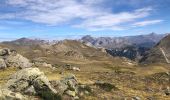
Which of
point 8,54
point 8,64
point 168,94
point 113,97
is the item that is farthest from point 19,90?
point 8,54

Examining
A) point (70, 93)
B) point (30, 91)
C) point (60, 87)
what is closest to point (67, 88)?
point (60, 87)

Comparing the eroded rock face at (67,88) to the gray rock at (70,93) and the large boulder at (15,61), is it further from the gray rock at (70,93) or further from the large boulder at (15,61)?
the large boulder at (15,61)

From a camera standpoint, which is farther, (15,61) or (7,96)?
(15,61)

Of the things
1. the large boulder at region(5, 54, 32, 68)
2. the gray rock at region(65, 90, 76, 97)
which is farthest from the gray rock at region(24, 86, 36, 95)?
the large boulder at region(5, 54, 32, 68)

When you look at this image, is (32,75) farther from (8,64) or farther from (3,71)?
Result: (8,64)

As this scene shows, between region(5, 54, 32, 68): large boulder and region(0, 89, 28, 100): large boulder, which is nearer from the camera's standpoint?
Result: region(0, 89, 28, 100): large boulder

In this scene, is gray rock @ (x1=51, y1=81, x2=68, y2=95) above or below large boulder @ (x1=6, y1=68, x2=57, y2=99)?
below

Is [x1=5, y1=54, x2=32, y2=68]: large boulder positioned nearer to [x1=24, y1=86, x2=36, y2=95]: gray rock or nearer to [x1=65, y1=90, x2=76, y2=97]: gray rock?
[x1=65, y1=90, x2=76, y2=97]: gray rock

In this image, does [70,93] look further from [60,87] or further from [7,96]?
[7,96]

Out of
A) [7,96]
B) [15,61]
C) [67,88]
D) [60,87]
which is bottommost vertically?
[15,61]

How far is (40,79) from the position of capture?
37.4m

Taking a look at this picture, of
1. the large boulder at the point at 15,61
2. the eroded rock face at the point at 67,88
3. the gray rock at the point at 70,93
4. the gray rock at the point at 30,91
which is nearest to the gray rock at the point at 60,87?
the eroded rock face at the point at 67,88

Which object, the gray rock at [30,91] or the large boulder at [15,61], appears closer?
the gray rock at [30,91]

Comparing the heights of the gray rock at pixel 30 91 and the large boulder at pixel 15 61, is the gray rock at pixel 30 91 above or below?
above
